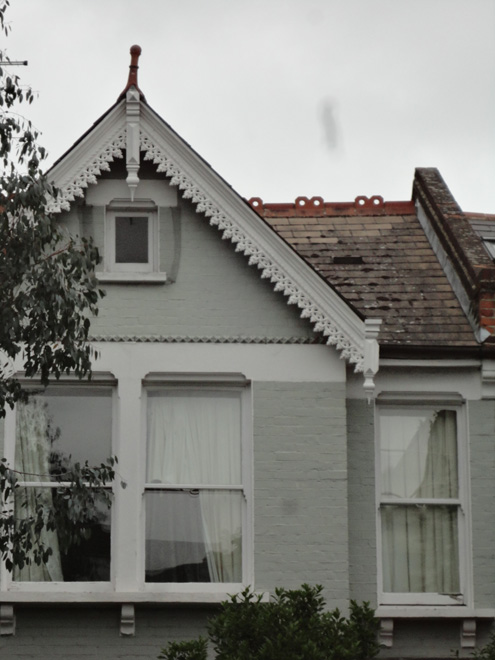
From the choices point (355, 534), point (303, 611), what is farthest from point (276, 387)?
point (303, 611)

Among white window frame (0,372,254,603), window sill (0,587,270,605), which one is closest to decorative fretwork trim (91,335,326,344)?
white window frame (0,372,254,603)

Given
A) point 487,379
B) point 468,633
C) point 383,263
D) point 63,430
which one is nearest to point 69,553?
point 63,430

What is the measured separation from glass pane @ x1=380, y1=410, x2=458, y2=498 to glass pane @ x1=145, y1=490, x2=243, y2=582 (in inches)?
68.6

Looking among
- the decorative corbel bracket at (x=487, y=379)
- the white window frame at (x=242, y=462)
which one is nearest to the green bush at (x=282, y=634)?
the white window frame at (x=242, y=462)

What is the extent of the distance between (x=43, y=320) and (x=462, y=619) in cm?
564

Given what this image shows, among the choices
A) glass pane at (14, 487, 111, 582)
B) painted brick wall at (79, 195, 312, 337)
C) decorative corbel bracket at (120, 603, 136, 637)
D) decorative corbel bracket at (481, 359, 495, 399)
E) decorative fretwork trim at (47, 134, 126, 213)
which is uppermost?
decorative fretwork trim at (47, 134, 126, 213)

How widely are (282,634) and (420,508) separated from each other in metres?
3.30

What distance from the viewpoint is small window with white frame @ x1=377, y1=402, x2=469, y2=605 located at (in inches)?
516

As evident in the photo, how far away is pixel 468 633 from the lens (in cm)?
1265

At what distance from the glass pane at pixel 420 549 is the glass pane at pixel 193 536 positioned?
1643mm

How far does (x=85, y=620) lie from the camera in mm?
12289

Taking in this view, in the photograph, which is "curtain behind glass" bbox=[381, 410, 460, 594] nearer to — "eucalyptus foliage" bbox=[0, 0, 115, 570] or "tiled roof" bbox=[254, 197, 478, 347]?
"tiled roof" bbox=[254, 197, 478, 347]

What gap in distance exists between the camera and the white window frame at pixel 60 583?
1227 centimetres

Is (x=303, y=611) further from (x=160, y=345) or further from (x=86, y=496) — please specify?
(x=160, y=345)
